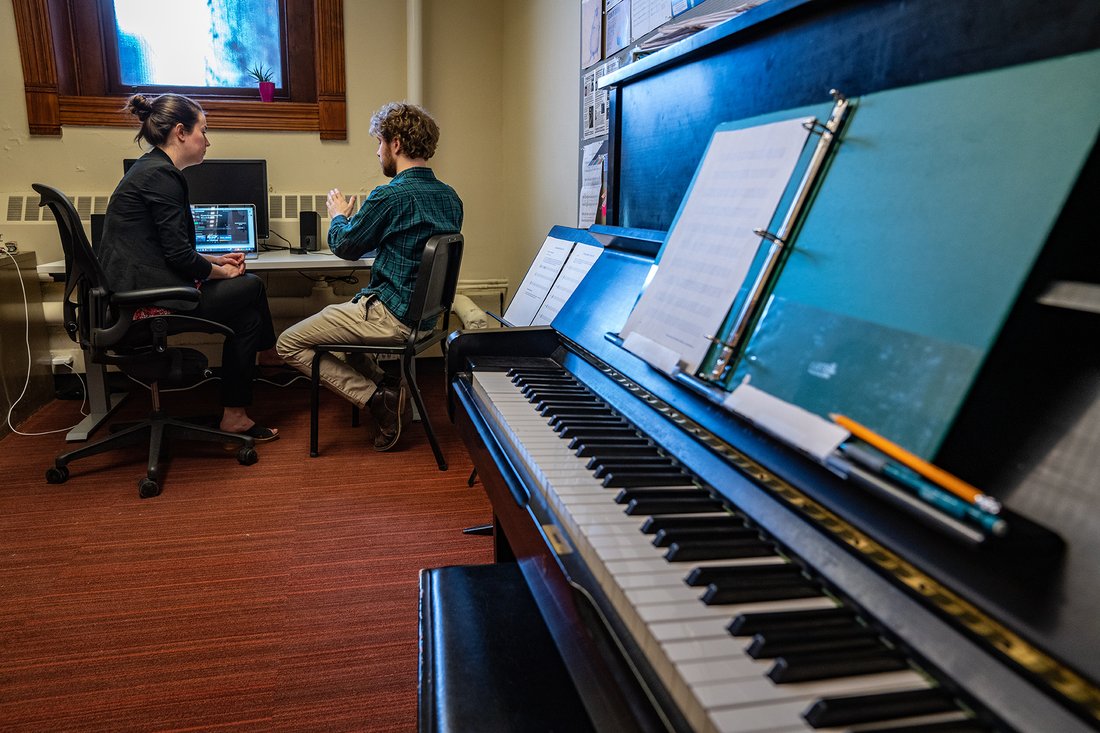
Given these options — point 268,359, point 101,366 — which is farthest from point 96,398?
point 268,359

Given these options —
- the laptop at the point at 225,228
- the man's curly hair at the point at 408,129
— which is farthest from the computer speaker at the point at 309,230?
the man's curly hair at the point at 408,129

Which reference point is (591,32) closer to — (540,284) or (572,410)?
(540,284)

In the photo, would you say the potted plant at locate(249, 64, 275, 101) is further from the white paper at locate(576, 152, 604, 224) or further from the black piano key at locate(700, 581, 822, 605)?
the black piano key at locate(700, 581, 822, 605)

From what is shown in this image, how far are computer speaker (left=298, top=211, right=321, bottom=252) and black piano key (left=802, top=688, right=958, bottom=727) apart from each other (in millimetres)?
3683

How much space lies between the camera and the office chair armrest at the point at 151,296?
2.51m

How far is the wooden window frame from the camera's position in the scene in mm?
3547

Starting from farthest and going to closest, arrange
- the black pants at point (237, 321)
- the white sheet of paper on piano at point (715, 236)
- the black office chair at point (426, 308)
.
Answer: the black pants at point (237, 321) → the black office chair at point (426, 308) → the white sheet of paper on piano at point (715, 236)

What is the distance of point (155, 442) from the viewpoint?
2729 millimetres

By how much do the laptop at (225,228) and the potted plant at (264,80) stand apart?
2.32ft

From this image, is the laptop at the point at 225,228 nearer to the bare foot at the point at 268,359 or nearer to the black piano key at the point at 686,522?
the bare foot at the point at 268,359

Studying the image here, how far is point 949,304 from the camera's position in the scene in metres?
0.64

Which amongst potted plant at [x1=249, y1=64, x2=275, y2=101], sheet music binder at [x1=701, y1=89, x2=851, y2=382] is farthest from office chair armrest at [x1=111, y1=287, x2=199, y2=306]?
sheet music binder at [x1=701, y1=89, x2=851, y2=382]

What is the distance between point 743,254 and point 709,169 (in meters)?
0.22

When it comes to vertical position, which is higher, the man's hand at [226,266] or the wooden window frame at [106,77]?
the wooden window frame at [106,77]
